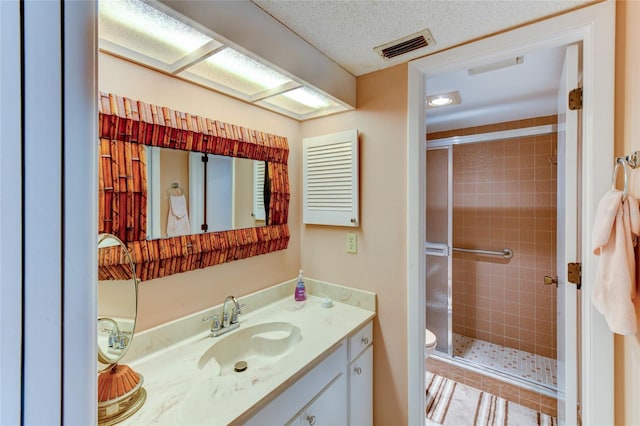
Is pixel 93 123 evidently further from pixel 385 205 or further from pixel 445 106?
pixel 445 106

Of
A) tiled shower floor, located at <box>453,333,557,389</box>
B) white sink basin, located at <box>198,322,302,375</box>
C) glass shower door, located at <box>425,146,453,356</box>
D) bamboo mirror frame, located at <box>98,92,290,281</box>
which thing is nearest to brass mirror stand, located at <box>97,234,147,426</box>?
bamboo mirror frame, located at <box>98,92,290,281</box>

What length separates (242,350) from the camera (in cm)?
131

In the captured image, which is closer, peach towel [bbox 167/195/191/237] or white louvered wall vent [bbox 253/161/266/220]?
peach towel [bbox 167/195/191/237]

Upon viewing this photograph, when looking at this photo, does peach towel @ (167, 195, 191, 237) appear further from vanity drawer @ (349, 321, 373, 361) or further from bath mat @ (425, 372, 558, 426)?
bath mat @ (425, 372, 558, 426)

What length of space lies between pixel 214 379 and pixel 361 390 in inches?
32.6

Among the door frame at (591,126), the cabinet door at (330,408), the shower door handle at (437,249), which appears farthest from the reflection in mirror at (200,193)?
the shower door handle at (437,249)

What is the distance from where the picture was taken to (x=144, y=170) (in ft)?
3.46

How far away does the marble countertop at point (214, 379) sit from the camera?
81cm

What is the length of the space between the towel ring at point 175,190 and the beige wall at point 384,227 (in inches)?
36.6

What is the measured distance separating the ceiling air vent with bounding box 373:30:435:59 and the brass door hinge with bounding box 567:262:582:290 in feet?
3.74

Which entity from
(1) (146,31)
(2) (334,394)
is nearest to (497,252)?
(2) (334,394)

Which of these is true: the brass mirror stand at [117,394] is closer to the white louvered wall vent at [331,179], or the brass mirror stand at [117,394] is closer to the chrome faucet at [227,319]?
the chrome faucet at [227,319]

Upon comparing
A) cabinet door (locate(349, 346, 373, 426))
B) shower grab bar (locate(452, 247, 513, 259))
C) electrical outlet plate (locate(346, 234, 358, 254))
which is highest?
electrical outlet plate (locate(346, 234, 358, 254))

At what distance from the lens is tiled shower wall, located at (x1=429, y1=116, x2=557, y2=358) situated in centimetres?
240
